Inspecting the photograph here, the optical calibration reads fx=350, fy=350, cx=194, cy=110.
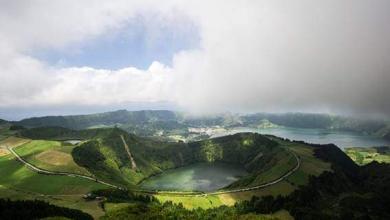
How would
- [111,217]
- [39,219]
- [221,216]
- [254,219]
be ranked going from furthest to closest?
[221,216] → [254,219] → [111,217] → [39,219]

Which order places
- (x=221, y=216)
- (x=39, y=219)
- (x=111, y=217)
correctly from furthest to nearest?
1. (x=221, y=216)
2. (x=111, y=217)
3. (x=39, y=219)

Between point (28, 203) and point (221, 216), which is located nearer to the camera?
point (28, 203)

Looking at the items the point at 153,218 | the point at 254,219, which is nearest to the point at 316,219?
the point at 254,219

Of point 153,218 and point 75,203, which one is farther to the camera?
point 75,203

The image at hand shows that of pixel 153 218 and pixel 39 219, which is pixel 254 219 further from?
pixel 39 219

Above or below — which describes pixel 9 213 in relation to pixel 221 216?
above

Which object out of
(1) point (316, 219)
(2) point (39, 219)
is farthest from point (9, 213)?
(1) point (316, 219)

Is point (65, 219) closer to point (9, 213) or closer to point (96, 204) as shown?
point (9, 213)

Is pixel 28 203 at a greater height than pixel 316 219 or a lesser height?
greater

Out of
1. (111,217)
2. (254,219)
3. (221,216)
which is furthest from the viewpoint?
(221,216)
